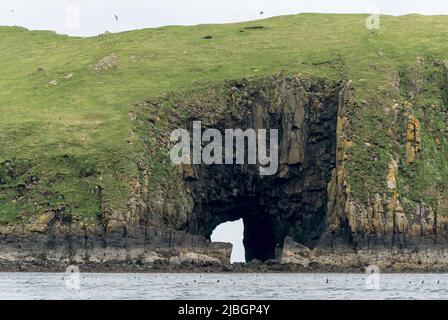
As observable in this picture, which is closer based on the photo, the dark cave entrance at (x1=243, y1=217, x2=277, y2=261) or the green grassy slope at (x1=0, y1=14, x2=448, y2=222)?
the green grassy slope at (x1=0, y1=14, x2=448, y2=222)

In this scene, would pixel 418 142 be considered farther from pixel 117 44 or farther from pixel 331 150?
pixel 117 44

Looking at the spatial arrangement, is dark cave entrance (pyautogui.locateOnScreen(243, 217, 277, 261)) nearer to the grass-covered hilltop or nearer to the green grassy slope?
the grass-covered hilltop

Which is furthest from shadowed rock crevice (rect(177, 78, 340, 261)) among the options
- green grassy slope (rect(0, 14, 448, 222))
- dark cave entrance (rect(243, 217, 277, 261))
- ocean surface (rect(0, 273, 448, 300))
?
ocean surface (rect(0, 273, 448, 300))

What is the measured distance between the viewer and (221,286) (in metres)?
95.7

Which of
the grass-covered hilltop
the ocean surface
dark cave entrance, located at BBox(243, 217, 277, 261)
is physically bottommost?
dark cave entrance, located at BBox(243, 217, 277, 261)

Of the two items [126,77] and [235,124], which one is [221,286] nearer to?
[235,124]

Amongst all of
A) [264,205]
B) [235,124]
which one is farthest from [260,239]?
[235,124]

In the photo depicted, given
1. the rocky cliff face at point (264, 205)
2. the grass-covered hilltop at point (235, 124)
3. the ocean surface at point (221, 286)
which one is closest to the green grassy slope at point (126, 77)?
the grass-covered hilltop at point (235, 124)

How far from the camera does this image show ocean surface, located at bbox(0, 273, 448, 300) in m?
79.6

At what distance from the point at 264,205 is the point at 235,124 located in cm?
1063

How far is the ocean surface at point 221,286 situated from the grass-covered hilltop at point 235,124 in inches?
494

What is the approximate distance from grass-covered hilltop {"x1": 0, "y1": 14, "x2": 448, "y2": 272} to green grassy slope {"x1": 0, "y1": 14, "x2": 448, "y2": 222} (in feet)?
0.81

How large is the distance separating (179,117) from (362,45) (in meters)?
32.9

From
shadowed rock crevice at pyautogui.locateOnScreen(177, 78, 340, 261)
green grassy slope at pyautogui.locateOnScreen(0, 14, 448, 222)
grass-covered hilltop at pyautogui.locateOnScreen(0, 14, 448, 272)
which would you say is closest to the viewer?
grass-covered hilltop at pyautogui.locateOnScreen(0, 14, 448, 272)
